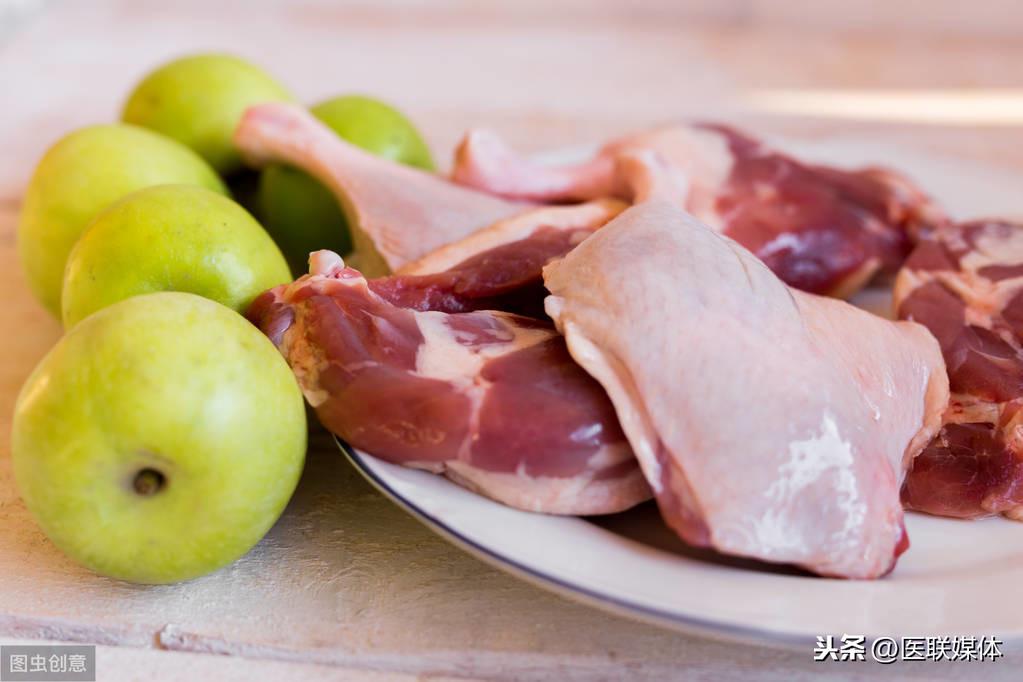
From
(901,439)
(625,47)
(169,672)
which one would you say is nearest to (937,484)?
(901,439)

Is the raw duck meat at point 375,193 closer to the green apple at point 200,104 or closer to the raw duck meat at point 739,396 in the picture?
the green apple at point 200,104

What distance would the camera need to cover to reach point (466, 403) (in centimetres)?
80

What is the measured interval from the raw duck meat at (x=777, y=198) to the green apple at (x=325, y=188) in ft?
0.55

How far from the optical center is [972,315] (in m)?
1.01

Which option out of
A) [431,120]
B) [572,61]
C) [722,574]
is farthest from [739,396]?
[572,61]

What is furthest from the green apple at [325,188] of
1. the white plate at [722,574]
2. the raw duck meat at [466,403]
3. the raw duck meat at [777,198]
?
the white plate at [722,574]

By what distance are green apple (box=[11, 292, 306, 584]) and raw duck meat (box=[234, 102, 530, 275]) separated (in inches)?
12.9

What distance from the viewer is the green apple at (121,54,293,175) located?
4.33 feet

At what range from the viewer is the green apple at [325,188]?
127 centimetres

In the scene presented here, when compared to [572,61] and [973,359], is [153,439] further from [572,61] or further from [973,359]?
[572,61]

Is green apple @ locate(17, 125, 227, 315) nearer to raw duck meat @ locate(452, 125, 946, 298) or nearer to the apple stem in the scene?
raw duck meat @ locate(452, 125, 946, 298)

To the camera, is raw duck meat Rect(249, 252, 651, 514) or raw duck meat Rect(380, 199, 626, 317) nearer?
raw duck meat Rect(249, 252, 651, 514)

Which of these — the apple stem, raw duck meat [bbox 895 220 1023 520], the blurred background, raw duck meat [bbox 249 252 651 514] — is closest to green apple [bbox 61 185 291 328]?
raw duck meat [bbox 249 252 651 514]

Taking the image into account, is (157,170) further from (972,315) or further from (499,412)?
(972,315)
